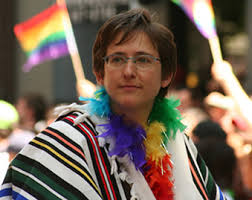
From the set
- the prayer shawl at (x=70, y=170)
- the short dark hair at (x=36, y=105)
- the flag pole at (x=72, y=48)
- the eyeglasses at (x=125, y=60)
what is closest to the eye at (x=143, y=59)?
the eyeglasses at (x=125, y=60)

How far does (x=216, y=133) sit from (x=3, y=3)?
446 inches

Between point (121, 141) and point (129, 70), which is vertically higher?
point (129, 70)

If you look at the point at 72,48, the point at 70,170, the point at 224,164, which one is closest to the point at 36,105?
the point at 72,48

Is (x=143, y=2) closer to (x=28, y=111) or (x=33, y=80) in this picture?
(x=33, y=80)

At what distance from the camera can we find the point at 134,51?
2557mm

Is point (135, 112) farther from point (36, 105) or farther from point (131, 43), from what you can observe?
point (36, 105)

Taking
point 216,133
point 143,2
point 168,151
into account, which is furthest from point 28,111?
point 143,2

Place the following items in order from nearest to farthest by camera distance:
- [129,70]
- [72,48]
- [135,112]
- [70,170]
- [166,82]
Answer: [70,170], [129,70], [135,112], [166,82], [72,48]

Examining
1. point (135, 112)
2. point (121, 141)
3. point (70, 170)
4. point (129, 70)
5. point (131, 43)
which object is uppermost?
point (131, 43)

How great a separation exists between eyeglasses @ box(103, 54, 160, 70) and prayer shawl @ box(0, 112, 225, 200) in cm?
29

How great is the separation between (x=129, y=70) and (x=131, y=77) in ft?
0.13

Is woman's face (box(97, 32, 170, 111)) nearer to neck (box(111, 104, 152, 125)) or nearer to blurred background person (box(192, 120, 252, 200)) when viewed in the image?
neck (box(111, 104, 152, 125))

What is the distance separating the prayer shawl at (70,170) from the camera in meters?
2.27

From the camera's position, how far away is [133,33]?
2.57m
